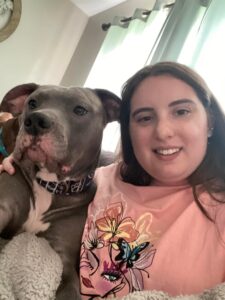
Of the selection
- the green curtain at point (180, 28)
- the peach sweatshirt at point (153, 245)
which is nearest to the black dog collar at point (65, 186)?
the peach sweatshirt at point (153, 245)

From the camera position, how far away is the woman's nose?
41.1 inches

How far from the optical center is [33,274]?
83 cm

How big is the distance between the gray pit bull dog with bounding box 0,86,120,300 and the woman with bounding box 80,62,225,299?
0.21 ft

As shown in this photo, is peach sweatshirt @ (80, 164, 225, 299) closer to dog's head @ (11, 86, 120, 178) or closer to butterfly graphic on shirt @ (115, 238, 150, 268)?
butterfly graphic on shirt @ (115, 238, 150, 268)

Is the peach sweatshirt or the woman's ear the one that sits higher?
the woman's ear

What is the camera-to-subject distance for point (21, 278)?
819 millimetres

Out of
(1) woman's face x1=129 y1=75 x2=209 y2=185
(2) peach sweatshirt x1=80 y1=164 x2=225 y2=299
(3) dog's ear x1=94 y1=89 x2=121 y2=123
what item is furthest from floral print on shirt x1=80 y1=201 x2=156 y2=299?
(3) dog's ear x1=94 y1=89 x2=121 y2=123

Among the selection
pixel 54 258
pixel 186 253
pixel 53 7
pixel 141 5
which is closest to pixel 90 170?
pixel 54 258

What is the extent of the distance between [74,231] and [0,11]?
2.66 m

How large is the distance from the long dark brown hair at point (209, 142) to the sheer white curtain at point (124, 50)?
120cm

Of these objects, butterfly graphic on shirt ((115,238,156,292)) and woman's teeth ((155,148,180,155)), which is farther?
woman's teeth ((155,148,180,155))

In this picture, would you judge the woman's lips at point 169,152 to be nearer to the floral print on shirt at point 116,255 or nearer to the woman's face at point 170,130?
the woman's face at point 170,130

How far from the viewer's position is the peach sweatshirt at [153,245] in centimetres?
87

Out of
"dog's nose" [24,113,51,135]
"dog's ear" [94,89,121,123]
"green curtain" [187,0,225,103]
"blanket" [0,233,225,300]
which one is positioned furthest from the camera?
"green curtain" [187,0,225,103]
